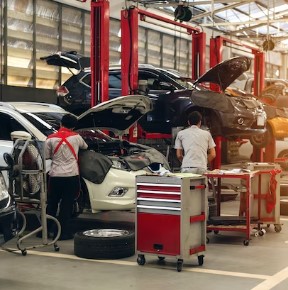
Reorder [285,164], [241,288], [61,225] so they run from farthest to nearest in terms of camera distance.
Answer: [285,164] → [61,225] → [241,288]

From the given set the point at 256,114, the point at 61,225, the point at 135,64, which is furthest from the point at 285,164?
the point at 61,225

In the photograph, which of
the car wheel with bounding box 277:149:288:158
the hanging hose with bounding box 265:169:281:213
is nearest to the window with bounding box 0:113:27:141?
the hanging hose with bounding box 265:169:281:213

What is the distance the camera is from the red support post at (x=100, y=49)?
401 inches

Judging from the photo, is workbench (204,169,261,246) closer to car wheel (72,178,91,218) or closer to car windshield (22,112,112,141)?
car wheel (72,178,91,218)

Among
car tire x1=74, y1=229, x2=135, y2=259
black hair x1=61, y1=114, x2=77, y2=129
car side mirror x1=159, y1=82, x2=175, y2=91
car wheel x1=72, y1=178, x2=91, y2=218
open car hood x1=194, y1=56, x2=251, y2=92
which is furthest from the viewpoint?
car side mirror x1=159, y1=82, x2=175, y2=91

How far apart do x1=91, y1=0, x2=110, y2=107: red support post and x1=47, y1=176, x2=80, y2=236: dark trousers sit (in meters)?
2.80

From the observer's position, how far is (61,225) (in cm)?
783

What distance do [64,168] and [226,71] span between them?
4.49m

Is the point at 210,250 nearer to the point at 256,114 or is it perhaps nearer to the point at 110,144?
the point at 110,144

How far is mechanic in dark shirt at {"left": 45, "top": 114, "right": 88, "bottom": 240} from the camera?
25.0ft

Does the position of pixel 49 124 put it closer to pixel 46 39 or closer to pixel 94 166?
pixel 94 166

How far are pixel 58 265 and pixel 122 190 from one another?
5.59 ft

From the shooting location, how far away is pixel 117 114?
8.84 m

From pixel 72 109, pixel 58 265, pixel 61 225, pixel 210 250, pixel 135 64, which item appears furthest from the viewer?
pixel 72 109
